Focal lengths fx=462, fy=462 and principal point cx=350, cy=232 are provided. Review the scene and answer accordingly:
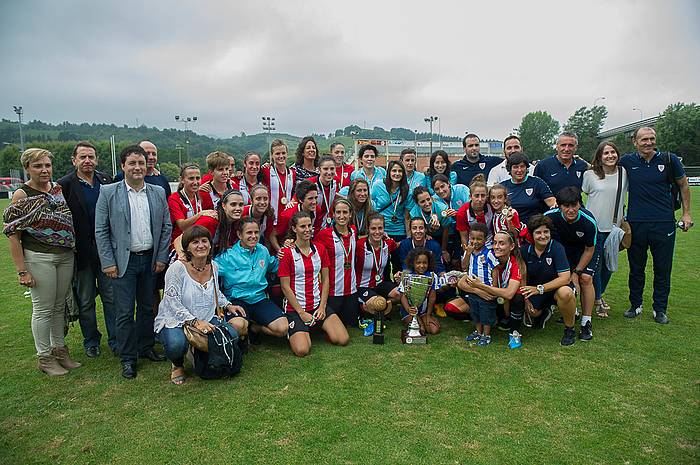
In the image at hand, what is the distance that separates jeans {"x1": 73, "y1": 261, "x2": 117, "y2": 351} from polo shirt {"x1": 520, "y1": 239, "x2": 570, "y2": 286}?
4.42 meters

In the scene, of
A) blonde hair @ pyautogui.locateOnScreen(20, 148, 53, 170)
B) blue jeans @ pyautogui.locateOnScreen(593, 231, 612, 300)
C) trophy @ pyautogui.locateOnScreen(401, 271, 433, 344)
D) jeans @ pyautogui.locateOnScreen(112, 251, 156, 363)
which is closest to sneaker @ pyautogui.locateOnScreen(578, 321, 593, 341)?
blue jeans @ pyautogui.locateOnScreen(593, 231, 612, 300)

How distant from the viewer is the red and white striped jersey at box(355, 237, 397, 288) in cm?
572

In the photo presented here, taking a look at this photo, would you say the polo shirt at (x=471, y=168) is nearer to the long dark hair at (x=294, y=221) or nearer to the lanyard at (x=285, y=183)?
the lanyard at (x=285, y=183)

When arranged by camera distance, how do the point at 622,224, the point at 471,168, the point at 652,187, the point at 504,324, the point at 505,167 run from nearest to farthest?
1. the point at 504,324
2. the point at 652,187
3. the point at 622,224
4. the point at 505,167
5. the point at 471,168

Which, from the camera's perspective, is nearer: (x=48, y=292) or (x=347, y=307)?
(x=48, y=292)

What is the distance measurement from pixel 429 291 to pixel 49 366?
3.97m

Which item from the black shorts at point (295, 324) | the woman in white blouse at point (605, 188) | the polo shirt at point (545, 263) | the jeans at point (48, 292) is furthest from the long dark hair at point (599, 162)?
the jeans at point (48, 292)

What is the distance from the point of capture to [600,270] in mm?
6023

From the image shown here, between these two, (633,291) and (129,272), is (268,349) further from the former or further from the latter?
(633,291)

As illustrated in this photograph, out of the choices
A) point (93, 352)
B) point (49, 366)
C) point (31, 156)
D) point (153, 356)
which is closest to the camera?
point (31, 156)

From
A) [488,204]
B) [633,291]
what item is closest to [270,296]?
[488,204]

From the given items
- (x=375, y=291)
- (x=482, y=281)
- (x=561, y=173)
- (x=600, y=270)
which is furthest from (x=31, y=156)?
(x=600, y=270)

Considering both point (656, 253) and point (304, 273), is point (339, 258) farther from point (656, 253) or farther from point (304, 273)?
point (656, 253)

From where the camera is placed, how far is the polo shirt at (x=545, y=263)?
16.5ft
